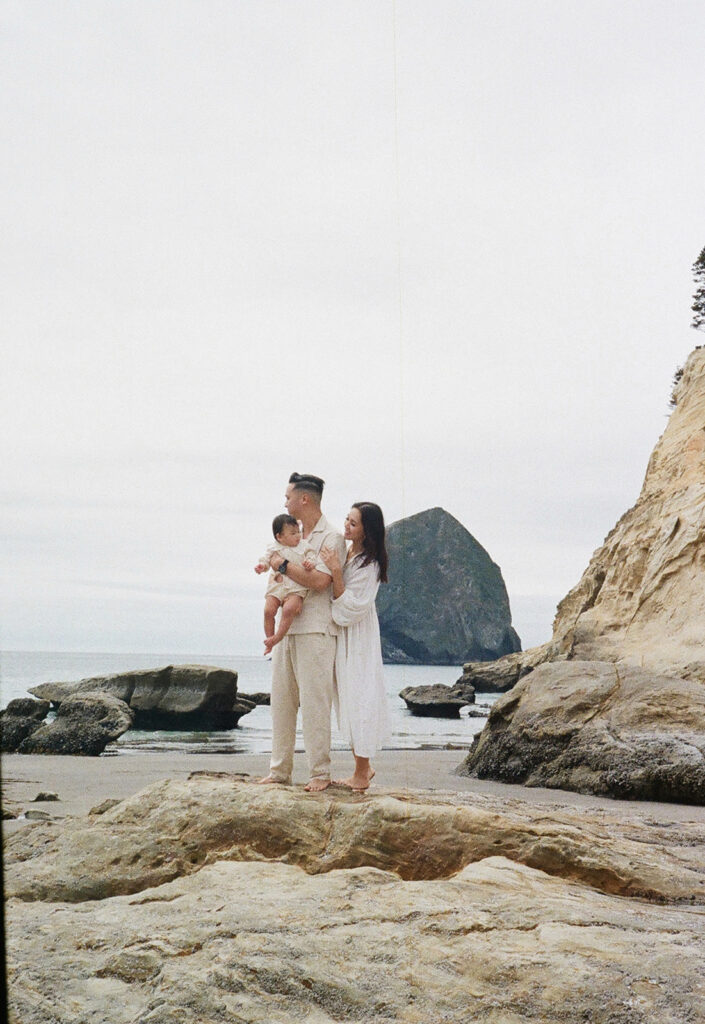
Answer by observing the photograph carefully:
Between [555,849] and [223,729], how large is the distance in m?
19.4

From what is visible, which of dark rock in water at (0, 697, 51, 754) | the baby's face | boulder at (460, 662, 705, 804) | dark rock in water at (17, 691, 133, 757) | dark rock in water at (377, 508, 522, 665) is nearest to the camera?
the baby's face

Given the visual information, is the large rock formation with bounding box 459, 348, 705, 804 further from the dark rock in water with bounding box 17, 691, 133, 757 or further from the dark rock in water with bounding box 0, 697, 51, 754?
the dark rock in water with bounding box 0, 697, 51, 754

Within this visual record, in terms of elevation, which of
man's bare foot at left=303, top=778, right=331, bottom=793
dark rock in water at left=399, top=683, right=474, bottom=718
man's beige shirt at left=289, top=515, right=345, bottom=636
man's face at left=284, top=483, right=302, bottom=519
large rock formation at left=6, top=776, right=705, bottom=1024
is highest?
man's face at left=284, top=483, right=302, bottom=519

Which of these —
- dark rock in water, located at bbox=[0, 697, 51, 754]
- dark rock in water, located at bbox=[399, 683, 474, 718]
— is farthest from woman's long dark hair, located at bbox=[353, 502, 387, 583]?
dark rock in water, located at bbox=[399, 683, 474, 718]

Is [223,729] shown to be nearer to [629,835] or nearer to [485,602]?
[629,835]

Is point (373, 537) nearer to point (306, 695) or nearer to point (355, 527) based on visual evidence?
point (355, 527)

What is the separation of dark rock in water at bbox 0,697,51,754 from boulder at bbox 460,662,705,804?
7.33 meters

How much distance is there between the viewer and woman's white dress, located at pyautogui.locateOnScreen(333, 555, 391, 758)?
5816 millimetres

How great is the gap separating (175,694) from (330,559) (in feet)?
60.7

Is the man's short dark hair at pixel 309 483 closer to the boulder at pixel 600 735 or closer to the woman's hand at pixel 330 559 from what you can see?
the woman's hand at pixel 330 559

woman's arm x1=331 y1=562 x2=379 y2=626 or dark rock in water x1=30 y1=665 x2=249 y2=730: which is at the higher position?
woman's arm x1=331 y1=562 x2=379 y2=626

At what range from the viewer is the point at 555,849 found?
494 cm

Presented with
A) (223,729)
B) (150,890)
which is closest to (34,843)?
(150,890)

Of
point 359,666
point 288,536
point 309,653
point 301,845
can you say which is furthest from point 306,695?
point 301,845
